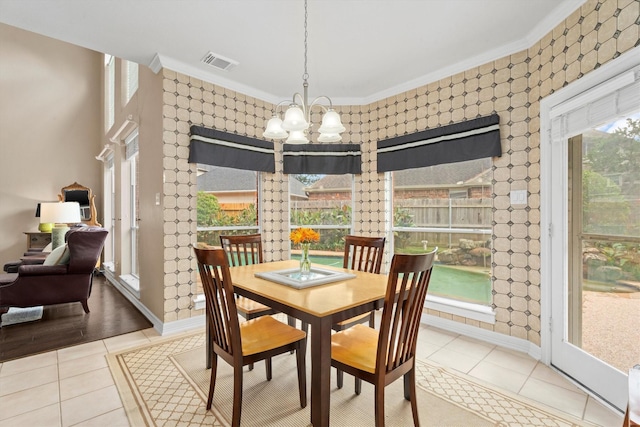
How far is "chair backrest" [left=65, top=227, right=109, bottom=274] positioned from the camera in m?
3.29

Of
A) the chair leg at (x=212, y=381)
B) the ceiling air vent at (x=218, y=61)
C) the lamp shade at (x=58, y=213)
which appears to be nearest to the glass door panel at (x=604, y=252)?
the chair leg at (x=212, y=381)

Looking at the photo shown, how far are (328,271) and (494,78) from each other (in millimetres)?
2324

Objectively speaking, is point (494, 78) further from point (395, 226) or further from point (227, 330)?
point (227, 330)

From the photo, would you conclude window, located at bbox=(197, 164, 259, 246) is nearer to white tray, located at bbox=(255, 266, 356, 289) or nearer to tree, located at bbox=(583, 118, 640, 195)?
white tray, located at bbox=(255, 266, 356, 289)

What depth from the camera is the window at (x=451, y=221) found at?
2.98 meters

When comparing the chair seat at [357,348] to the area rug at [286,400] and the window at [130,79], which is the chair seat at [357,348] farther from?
the window at [130,79]

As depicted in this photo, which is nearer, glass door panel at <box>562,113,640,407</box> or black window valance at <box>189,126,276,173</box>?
glass door panel at <box>562,113,640,407</box>

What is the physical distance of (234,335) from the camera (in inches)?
61.8

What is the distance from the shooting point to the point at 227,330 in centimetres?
162

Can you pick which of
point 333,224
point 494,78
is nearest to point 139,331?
point 333,224

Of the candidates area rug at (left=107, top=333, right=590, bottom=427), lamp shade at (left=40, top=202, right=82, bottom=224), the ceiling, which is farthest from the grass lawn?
lamp shade at (left=40, top=202, right=82, bottom=224)

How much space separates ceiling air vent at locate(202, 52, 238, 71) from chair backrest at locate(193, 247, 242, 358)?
6.87ft

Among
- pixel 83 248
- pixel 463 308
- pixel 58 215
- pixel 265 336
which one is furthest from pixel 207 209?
pixel 463 308

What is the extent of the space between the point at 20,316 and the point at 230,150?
3048 millimetres
